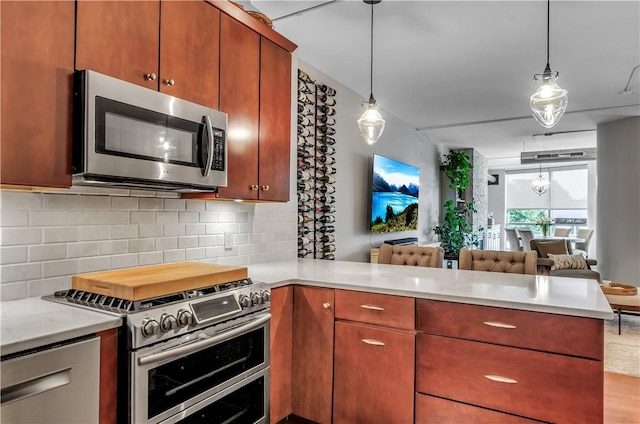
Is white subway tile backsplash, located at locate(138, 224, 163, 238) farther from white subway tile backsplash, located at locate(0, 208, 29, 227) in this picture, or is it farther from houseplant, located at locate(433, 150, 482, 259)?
houseplant, located at locate(433, 150, 482, 259)

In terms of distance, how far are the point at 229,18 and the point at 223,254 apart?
1.42 m

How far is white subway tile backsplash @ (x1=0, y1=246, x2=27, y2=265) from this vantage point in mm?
1591

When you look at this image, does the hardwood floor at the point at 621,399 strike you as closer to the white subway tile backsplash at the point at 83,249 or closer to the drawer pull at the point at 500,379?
the drawer pull at the point at 500,379

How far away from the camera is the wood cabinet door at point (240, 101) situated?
2.23m

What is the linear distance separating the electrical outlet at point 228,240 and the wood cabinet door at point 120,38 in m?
1.10

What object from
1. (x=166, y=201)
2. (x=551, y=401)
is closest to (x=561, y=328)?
(x=551, y=401)

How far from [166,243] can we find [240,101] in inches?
35.8

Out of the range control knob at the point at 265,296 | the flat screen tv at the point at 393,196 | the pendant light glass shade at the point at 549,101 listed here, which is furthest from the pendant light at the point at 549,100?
the flat screen tv at the point at 393,196

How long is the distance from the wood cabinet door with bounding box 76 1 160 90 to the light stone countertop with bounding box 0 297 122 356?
92 centimetres

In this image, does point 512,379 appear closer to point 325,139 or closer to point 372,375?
point 372,375

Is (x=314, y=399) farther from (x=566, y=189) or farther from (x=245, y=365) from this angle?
(x=566, y=189)

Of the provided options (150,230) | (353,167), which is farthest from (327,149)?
(150,230)

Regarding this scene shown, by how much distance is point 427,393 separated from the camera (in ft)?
6.34

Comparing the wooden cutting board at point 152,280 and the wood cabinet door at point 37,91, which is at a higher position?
Answer: the wood cabinet door at point 37,91
